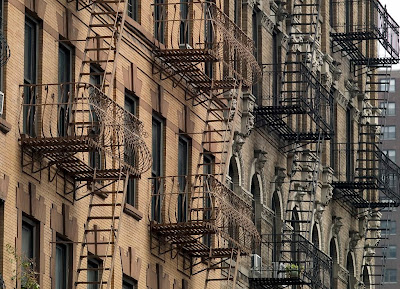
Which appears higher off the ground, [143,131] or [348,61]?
[348,61]

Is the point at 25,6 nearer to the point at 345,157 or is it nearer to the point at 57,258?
the point at 57,258

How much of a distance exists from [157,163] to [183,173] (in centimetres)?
183

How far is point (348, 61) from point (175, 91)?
24506 millimetres

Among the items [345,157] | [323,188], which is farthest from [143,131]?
[345,157]

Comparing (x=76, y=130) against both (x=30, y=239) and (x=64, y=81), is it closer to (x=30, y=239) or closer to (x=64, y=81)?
(x=64, y=81)

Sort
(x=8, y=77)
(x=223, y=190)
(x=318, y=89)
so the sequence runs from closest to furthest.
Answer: (x=8, y=77) → (x=223, y=190) → (x=318, y=89)

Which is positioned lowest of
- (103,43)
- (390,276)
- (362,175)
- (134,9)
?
(103,43)

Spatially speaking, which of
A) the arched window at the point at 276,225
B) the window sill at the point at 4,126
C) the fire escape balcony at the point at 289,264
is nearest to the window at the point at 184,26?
the fire escape balcony at the point at 289,264

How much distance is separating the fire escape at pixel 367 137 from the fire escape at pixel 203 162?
17.6m

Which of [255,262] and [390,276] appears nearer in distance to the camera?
[255,262]

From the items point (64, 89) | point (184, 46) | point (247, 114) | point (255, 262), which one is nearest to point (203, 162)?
point (184, 46)

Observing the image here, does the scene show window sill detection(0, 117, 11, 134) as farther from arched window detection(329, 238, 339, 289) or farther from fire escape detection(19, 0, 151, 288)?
arched window detection(329, 238, 339, 289)

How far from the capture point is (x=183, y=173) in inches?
1686

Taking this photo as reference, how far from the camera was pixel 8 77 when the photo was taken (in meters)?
32.6
